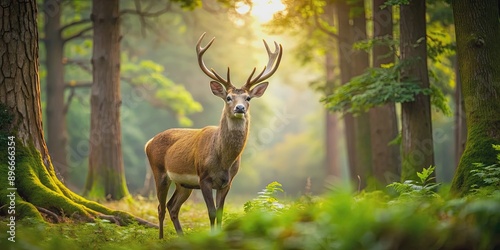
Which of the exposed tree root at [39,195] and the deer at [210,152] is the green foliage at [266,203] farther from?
the exposed tree root at [39,195]

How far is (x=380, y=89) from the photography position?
1058cm

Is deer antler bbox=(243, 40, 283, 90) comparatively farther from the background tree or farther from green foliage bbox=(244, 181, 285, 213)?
the background tree

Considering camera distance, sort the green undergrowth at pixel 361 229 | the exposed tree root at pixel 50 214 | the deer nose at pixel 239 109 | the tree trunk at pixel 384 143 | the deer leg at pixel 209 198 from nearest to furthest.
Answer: the green undergrowth at pixel 361 229
the exposed tree root at pixel 50 214
the deer leg at pixel 209 198
the deer nose at pixel 239 109
the tree trunk at pixel 384 143

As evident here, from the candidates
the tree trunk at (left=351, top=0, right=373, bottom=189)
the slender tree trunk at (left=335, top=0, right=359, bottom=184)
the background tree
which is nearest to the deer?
the tree trunk at (left=351, top=0, right=373, bottom=189)

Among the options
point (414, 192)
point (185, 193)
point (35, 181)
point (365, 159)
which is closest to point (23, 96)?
point (35, 181)

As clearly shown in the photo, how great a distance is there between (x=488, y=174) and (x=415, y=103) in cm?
345

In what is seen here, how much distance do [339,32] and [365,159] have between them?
126 inches

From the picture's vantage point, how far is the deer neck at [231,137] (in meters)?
9.13

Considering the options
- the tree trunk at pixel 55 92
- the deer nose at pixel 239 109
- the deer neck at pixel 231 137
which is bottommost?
the deer neck at pixel 231 137

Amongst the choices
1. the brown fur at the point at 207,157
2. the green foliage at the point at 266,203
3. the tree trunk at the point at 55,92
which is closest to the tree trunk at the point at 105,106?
the brown fur at the point at 207,157

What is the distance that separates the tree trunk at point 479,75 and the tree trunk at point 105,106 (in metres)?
8.21

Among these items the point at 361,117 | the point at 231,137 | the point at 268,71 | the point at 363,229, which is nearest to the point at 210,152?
the point at 231,137

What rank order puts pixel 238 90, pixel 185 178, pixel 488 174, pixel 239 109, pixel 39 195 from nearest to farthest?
pixel 488 174, pixel 39 195, pixel 239 109, pixel 238 90, pixel 185 178

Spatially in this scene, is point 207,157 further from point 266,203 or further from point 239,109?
point 266,203
